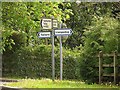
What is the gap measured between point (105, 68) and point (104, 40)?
33.2 inches

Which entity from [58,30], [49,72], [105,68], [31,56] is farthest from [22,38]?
[105,68]

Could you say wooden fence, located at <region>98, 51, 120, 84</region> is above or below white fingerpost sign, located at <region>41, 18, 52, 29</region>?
below

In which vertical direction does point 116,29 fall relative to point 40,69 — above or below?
above

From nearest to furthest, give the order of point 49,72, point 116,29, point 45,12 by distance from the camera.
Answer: point 116,29, point 45,12, point 49,72

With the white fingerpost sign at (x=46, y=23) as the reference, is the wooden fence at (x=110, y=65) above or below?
below

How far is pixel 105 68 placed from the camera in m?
10.4

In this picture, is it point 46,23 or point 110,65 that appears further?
point 46,23

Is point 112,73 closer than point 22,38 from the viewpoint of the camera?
Yes

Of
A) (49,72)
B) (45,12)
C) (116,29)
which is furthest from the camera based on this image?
(49,72)

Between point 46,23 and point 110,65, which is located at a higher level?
point 46,23

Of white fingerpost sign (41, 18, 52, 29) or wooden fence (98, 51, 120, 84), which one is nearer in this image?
wooden fence (98, 51, 120, 84)

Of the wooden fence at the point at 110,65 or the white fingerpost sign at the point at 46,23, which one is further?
the white fingerpost sign at the point at 46,23

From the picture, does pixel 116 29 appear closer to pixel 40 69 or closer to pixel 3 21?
pixel 3 21

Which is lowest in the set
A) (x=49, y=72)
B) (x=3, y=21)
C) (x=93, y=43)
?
(x=49, y=72)
